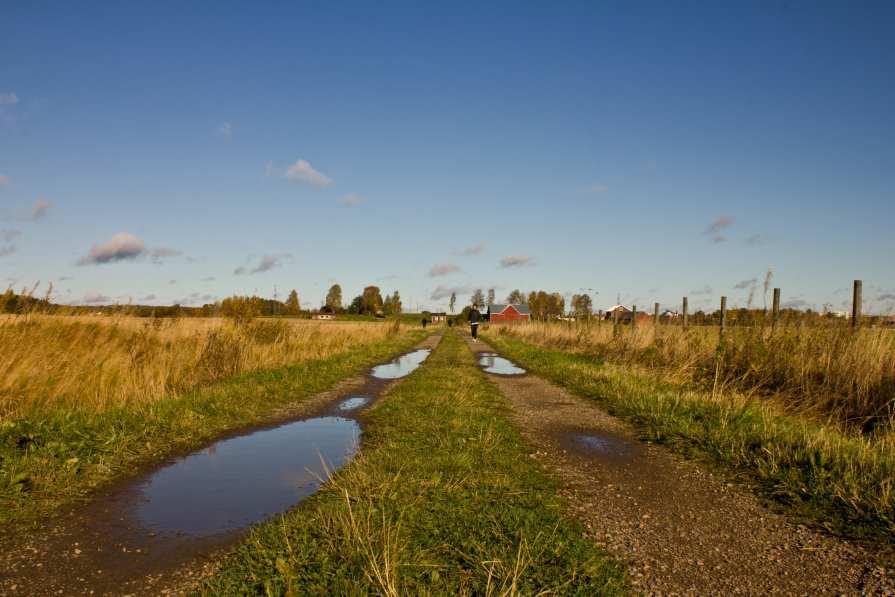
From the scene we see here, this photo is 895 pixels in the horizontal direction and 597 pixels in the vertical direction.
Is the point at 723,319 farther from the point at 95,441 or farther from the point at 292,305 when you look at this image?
A: the point at 292,305

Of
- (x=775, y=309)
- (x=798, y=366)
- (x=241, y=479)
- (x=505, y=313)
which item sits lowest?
(x=241, y=479)

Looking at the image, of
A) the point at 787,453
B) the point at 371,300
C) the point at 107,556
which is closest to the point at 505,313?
the point at 371,300

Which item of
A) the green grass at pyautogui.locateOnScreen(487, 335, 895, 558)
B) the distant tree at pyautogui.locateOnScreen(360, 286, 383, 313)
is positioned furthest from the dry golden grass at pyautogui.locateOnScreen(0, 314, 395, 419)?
the distant tree at pyautogui.locateOnScreen(360, 286, 383, 313)

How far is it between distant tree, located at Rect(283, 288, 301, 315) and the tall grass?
114m

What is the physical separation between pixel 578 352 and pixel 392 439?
15.2 m

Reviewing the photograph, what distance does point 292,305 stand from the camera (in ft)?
409

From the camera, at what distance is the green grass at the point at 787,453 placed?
4.47 metres

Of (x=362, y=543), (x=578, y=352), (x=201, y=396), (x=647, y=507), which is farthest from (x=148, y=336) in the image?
(x=578, y=352)

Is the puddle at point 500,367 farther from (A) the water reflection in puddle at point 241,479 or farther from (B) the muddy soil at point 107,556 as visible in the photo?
(B) the muddy soil at point 107,556

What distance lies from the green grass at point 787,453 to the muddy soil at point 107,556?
5.01 meters

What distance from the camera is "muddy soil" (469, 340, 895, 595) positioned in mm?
3520

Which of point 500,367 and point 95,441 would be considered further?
point 500,367

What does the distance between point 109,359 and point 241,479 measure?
5.38m

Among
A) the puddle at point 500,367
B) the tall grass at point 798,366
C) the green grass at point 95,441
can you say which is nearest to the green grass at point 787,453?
the tall grass at point 798,366
